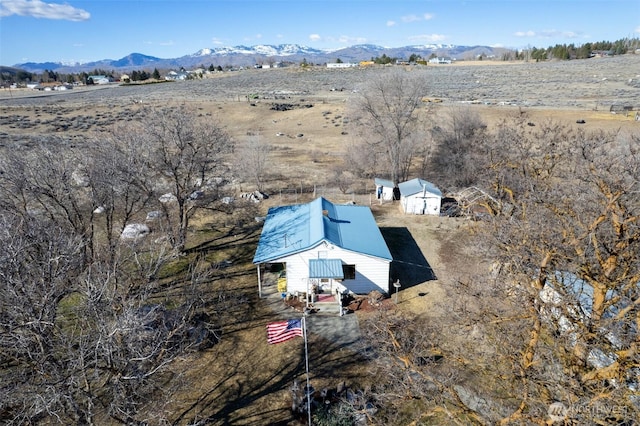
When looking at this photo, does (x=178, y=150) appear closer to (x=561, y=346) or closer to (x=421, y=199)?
(x=421, y=199)

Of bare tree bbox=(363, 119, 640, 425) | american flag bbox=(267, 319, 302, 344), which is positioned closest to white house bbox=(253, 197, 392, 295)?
american flag bbox=(267, 319, 302, 344)

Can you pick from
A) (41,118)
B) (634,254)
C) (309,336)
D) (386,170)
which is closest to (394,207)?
(386,170)

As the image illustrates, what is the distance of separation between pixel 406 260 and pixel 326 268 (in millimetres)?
6296

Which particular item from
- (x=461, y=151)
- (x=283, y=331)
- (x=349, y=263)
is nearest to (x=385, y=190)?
(x=461, y=151)

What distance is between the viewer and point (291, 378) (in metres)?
13.8

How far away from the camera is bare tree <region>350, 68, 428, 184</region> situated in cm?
3191

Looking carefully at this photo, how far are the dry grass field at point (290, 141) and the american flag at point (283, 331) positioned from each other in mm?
312

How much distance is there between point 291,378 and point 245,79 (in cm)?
11894

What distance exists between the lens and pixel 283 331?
15891 millimetres

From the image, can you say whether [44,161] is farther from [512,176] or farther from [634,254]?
[512,176]

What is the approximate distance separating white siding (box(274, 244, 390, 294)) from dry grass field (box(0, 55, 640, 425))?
155cm

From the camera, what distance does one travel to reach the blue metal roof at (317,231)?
18.4 meters

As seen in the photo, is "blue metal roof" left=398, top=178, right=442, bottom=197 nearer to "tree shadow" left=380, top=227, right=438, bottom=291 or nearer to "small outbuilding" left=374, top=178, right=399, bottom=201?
"small outbuilding" left=374, top=178, right=399, bottom=201

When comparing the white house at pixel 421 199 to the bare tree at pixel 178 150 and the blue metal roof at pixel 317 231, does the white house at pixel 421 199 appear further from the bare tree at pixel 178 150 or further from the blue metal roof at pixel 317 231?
the bare tree at pixel 178 150
